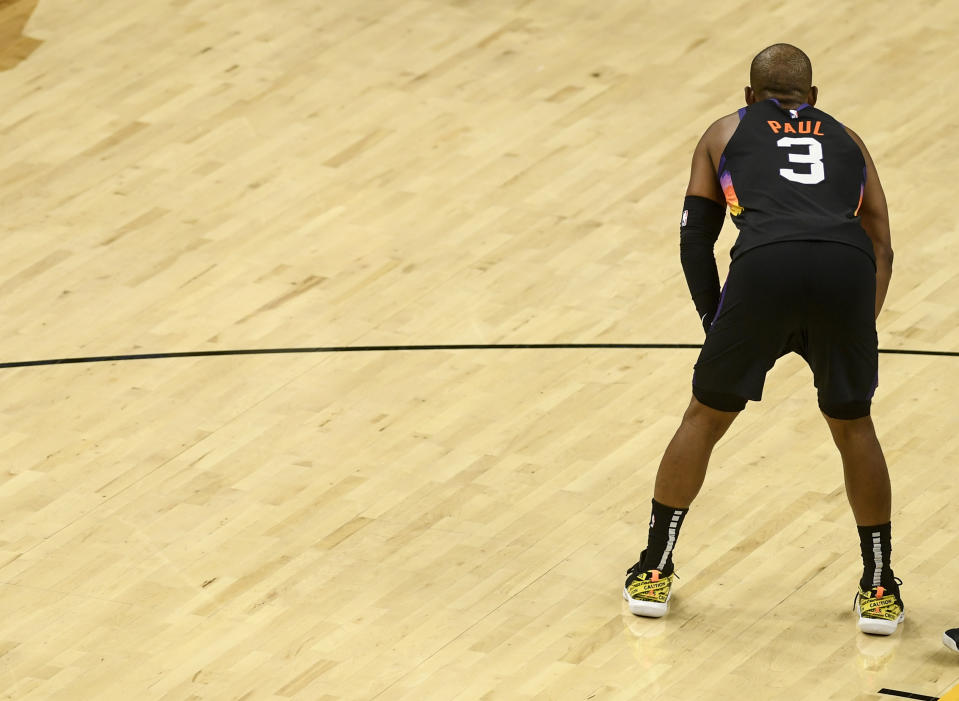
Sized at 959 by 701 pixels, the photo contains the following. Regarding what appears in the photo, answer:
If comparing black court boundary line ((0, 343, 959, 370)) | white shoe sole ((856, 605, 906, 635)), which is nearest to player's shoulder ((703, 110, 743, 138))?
white shoe sole ((856, 605, 906, 635))

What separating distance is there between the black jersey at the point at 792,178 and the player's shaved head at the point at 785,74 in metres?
0.04

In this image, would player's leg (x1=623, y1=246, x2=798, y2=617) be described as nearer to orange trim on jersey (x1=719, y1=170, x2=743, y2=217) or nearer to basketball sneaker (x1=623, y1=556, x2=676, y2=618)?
basketball sneaker (x1=623, y1=556, x2=676, y2=618)

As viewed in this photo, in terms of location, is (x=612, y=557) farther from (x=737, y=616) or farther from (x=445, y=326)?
(x=445, y=326)

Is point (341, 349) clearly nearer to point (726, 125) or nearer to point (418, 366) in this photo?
point (418, 366)

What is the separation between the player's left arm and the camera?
14.7 ft

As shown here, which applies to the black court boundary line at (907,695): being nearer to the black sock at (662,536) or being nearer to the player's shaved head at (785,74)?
the black sock at (662,536)

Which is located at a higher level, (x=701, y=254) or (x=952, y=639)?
(x=701, y=254)

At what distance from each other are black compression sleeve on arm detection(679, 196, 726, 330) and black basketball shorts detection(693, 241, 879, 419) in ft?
0.33

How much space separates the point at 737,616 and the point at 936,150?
310cm

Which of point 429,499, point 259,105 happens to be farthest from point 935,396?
point 259,105

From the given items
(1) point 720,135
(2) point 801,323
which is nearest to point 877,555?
(2) point 801,323

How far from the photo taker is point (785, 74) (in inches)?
176

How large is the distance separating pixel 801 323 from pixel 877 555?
2.16 ft

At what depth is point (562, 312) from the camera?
242 inches
